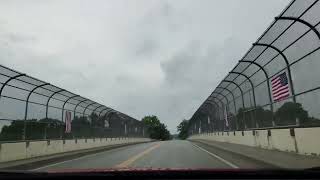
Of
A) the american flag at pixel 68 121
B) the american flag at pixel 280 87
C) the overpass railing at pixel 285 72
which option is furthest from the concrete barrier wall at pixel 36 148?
the american flag at pixel 280 87

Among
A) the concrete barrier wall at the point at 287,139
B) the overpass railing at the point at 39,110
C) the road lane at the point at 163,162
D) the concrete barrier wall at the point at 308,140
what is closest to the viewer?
the concrete barrier wall at the point at 308,140

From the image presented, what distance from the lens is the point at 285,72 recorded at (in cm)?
1855

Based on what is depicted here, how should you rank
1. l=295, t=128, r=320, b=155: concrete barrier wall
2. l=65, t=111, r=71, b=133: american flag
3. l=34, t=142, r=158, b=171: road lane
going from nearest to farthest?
l=295, t=128, r=320, b=155: concrete barrier wall
l=34, t=142, r=158, b=171: road lane
l=65, t=111, r=71, b=133: american flag

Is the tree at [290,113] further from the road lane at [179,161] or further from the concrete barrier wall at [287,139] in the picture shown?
the road lane at [179,161]

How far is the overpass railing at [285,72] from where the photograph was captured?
14.8 metres

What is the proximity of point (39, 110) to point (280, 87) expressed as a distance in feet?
39.8

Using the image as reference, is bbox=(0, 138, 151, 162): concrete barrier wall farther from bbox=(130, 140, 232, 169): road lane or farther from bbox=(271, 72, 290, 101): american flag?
bbox=(271, 72, 290, 101): american flag

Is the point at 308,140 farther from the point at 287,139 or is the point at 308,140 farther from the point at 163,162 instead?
the point at 163,162

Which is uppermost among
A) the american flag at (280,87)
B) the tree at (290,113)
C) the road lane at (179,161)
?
the american flag at (280,87)

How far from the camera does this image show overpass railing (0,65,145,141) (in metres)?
21.0

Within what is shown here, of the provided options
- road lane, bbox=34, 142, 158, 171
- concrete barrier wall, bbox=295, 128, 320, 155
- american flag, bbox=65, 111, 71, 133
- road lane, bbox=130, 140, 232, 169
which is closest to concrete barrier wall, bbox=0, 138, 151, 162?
american flag, bbox=65, 111, 71, 133

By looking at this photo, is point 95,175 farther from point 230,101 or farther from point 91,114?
point 91,114

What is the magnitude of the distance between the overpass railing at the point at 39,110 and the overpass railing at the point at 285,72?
29.8ft

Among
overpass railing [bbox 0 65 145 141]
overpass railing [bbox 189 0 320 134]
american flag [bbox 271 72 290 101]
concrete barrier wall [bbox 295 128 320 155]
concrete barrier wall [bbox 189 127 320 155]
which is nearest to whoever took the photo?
overpass railing [bbox 189 0 320 134]
